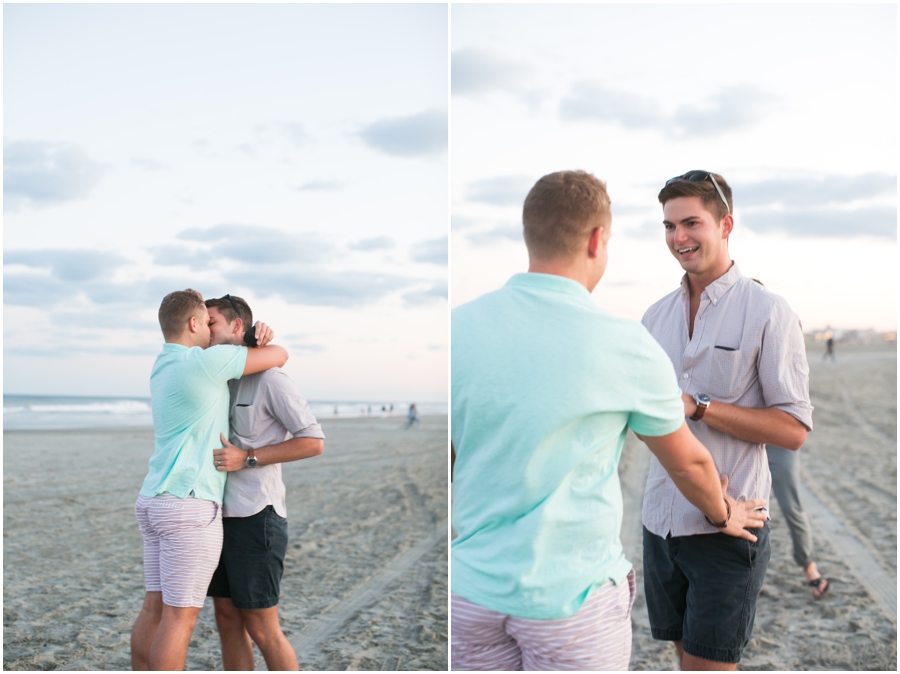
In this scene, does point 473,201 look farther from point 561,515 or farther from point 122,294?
point 122,294

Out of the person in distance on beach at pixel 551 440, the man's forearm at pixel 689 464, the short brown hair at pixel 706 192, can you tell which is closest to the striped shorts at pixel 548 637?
the person in distance on beach at pixel 551 440

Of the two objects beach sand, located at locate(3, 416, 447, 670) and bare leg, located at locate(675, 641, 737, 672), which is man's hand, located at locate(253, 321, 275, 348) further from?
beach sand, located at locate(3, 416, 447, 670)

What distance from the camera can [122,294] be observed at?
755 centimetres

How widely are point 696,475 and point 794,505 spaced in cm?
339

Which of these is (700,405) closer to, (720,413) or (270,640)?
(720,413)

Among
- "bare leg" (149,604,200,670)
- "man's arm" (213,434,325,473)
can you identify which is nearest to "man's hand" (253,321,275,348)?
"man's arm" (213,434,325,473)

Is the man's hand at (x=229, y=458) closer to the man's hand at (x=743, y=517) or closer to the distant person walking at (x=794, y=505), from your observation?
the man's hand at (x=743, y=517)

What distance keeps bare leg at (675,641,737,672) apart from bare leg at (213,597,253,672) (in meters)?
1.73

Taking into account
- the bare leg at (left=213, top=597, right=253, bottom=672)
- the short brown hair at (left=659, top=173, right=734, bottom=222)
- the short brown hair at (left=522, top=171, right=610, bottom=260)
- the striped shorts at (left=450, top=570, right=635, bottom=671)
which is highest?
the short brown hair at (left=659, top=173, right=734, bottom=222)

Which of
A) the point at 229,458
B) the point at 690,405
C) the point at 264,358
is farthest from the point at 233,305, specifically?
the point at 690,405

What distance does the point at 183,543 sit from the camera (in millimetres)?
2500

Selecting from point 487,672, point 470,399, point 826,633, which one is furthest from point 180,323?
point 826,633

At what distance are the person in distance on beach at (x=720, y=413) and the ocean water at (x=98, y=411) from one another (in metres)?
17.7

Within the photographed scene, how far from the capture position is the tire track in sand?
402 centimetres
